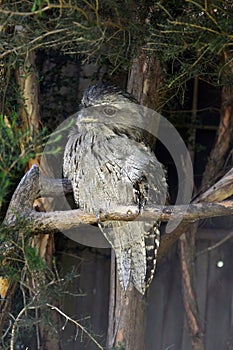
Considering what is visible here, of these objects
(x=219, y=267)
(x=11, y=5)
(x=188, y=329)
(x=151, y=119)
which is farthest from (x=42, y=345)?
(x=11, y=5)

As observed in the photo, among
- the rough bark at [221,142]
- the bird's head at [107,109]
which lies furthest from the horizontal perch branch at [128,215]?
the rough bark at [221,142]

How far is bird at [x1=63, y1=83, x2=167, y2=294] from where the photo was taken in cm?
301

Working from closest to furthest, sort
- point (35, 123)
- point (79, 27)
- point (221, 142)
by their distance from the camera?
1. point (79, 27)
2. point (35, 123)
3. point (221, 142)

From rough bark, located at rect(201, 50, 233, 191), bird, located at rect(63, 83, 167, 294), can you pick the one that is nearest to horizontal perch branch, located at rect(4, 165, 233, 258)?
bird, located at rect(63, 83, 167, 294)

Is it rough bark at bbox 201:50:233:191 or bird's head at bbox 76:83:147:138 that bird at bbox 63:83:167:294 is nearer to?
bird's head at bbox 76:83:147:138

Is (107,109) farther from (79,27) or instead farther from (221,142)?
(221,142)

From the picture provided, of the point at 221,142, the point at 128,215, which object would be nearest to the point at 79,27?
the point at 128,215

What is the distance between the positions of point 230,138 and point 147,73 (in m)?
0.68

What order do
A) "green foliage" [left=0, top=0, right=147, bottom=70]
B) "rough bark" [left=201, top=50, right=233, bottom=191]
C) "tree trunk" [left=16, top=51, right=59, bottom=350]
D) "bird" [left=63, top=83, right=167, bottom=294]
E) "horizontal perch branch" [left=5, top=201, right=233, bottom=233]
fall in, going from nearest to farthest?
"green foliage" [left=0, top=0, right=147, bottom=70] → "horizontal perch branch" [left=5, top=201, right=233, bottom=233] → "bird" [left=63, top=83, right=167, bottom=294] → "tree trunk" [left=16, top=51, right=59, bottom=350] → "rough bark" [left=201, top=50, right=233, bottom=191]

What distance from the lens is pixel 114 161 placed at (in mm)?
3000

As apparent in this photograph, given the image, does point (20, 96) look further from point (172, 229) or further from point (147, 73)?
point (172, 229)

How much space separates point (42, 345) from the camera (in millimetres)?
3619

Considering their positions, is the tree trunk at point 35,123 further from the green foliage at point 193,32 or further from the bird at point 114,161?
the green foliage at point 193,32

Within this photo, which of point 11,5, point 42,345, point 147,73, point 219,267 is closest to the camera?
point 11,5
